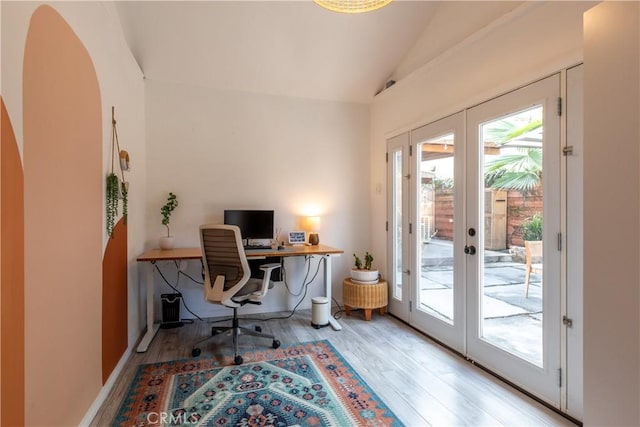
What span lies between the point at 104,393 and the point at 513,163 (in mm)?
3181

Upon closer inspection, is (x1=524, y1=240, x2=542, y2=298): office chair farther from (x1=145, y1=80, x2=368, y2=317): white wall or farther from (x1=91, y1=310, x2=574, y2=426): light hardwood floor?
(x1=145, y1=80, x2=368, y2=317): white wall

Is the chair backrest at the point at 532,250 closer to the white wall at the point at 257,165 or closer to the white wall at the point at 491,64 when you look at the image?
→ the white wall at the point at 491,64

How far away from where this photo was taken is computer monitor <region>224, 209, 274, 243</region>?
354cm

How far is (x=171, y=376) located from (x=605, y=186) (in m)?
2.77

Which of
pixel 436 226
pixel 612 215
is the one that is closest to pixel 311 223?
pixel 436 226

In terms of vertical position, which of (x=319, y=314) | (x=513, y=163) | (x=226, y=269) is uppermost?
(x=513, y=163)

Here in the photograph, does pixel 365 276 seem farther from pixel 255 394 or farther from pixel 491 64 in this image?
pixel 491 64

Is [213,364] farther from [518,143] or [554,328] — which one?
[518,143]

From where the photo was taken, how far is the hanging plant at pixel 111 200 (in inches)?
87.8

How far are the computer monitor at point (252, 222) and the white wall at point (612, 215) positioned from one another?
297 centimetres

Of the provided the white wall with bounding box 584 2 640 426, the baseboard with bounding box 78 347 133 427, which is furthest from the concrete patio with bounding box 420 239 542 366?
the baseboard with bounding box 78 347 133 427

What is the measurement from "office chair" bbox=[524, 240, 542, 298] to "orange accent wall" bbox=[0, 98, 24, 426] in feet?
8.96

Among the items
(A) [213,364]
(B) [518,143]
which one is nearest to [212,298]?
(A) [213,364]

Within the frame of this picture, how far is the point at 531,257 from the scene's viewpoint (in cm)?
216
